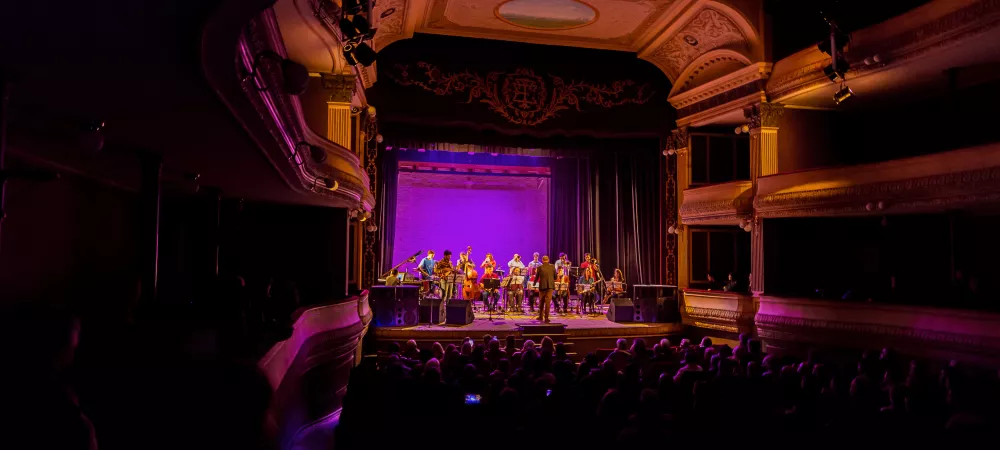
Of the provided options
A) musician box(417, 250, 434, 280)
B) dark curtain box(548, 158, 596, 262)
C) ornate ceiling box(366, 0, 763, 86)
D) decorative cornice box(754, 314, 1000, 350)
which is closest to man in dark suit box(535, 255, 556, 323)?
musician box(417, 250, 434, 280)

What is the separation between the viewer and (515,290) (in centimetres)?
1473

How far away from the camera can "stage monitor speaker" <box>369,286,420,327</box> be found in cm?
1249

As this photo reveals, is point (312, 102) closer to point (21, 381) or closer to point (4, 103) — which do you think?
point (4, 103)

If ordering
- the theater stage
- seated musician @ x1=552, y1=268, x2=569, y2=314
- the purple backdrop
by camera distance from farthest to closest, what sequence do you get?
the purple backdrop, seated musician @ x1=552, y1=268, x2=569, y2=314, the theater stage

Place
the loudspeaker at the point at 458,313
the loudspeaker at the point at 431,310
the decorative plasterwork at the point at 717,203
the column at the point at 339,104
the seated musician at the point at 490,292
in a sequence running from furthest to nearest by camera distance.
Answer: the seated musician at the point at 490,292
the decorative plasterwork at the point at 717,203
the loudspeaker at the point at 431,310
the loudspeaker at the point at 458,313
the column at the point at 339,104

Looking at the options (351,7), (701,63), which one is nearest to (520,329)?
(701,63)

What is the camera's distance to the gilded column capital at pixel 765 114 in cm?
1340

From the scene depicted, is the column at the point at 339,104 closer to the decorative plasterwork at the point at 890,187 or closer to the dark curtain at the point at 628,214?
the dark curtain at the point at 628,214

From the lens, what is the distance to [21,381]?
171 centimetres

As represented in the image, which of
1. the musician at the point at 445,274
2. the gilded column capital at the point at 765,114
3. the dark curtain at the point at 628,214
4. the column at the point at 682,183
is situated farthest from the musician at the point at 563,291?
the gilded column capital at the point at 765,114

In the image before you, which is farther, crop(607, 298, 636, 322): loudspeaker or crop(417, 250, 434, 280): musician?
crop(417, 250, 434, 280): musician

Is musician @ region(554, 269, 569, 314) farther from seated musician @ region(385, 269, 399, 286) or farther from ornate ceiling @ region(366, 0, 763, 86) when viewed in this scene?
ornate ceiling @ region(366, 0, 763, 86)

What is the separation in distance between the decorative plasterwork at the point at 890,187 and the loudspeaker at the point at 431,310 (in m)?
6.83

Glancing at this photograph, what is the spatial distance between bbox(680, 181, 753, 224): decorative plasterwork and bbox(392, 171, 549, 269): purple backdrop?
17.3ft
